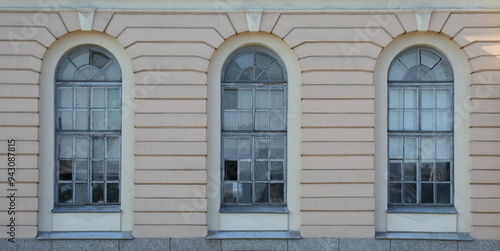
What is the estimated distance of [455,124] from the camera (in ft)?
42.1

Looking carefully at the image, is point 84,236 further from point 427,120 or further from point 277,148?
point 427,120

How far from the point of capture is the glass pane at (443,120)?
42.5 ft

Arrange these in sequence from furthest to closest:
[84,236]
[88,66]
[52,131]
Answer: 1. [88,66]
2. [52,131]
3. [84,236]

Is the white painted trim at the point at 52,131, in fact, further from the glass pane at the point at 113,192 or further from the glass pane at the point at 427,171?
the glass pane at the point at 427,171

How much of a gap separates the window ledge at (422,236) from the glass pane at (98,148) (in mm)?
5965

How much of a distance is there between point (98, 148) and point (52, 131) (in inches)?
39.0

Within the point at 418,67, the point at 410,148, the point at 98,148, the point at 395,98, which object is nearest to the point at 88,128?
the point at 98,148

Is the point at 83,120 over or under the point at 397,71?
under

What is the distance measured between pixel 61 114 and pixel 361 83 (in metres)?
6.26

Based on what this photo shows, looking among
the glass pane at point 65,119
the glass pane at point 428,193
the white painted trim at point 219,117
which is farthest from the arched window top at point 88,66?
the glass pane at point 428,193

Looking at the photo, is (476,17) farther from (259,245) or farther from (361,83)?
(259,245)

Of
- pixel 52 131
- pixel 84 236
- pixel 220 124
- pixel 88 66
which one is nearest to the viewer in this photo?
pixel 84 236

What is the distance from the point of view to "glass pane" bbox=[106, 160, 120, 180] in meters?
12.9

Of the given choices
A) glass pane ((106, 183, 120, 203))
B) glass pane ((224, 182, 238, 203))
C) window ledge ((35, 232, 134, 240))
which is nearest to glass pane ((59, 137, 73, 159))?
glass pane ((106, 183, 120, 203))
